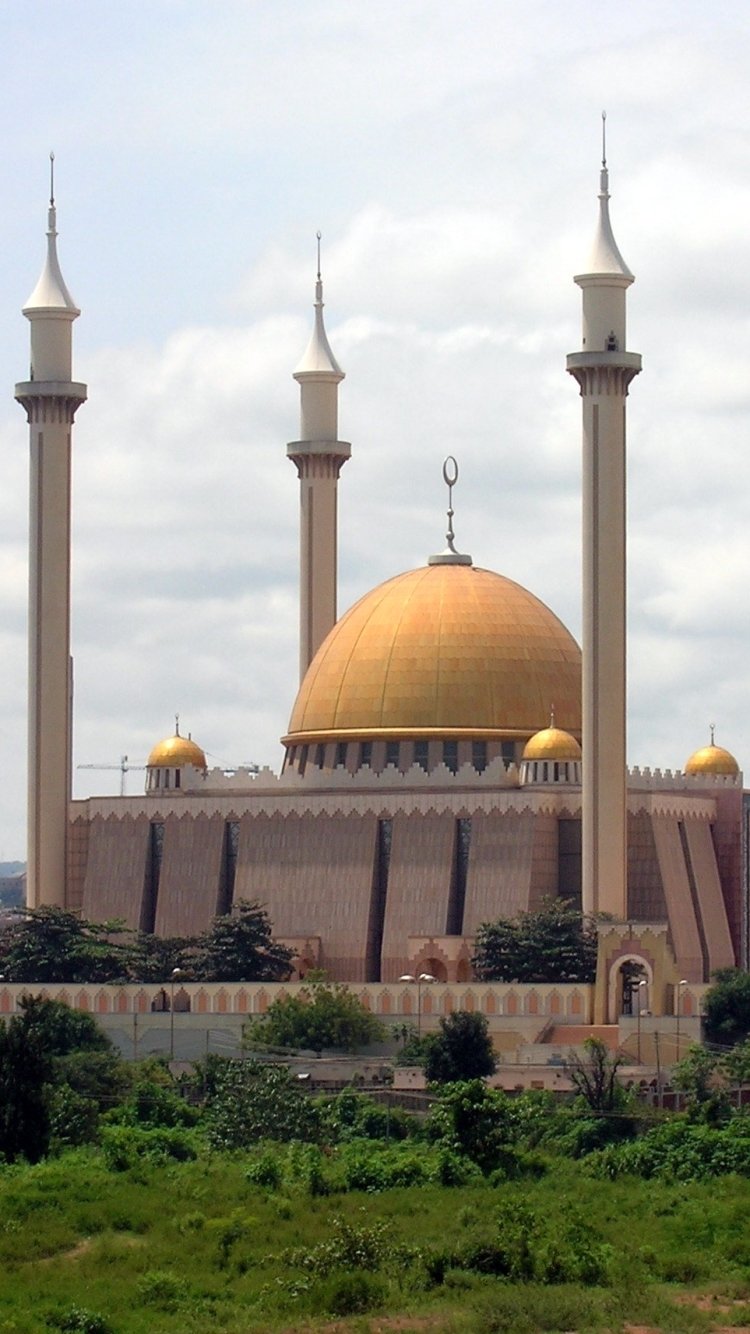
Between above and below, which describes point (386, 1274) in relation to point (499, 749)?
below

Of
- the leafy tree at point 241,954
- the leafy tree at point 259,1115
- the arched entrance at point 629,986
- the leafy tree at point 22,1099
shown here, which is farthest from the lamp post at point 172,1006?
the leafy tree at point 22,1099

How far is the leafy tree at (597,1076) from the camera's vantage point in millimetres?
73250

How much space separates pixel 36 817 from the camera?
318ft

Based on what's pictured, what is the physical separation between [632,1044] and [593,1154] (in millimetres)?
16050

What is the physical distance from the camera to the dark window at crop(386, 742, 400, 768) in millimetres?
96188

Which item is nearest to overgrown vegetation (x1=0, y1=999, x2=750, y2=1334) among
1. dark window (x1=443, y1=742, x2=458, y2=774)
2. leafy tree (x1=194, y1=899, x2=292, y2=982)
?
leafy tree (x1=194, y1=899, x2=292, y2=982)

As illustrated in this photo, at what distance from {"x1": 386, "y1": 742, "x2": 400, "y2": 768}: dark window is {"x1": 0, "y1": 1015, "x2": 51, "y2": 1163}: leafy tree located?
95.8 feet

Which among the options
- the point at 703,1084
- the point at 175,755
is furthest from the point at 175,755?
the point at 703,1084

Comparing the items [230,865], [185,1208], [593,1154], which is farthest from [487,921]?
[185,1208]

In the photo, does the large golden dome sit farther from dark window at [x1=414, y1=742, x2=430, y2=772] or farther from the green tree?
the green tree

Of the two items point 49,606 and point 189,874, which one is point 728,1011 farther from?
point 49,606

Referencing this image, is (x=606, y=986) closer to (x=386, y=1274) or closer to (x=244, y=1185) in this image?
(x=244, y=1185)

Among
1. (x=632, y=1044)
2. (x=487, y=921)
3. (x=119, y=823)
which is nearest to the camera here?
(x=632, y=1044)

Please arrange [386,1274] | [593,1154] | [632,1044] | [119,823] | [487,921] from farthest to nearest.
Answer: [119,823], [487,921], [632,1044], [593,1154], [386,1274]
